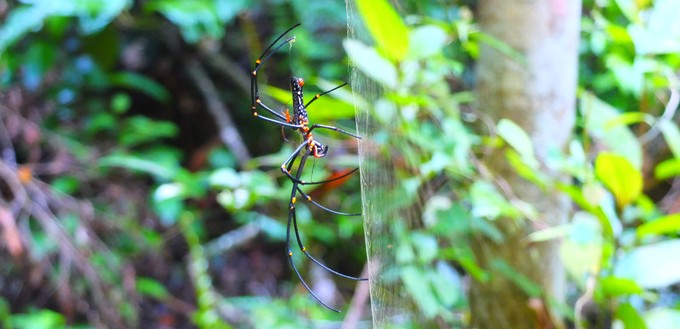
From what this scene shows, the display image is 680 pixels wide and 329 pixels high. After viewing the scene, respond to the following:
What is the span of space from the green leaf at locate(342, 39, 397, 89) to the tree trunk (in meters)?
0.22

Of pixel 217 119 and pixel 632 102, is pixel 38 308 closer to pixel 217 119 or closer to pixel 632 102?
pixel 217 119

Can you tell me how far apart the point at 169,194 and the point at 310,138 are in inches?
24.0

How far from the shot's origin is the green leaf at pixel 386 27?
714 millimetres

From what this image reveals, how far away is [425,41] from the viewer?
31.2 inches

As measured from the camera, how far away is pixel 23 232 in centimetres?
156

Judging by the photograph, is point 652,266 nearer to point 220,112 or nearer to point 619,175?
point 619,175

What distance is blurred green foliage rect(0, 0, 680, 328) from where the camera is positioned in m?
0.77

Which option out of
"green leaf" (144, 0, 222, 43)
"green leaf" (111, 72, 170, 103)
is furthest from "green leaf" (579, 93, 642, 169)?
"green leaf" (111, 72, 170, 103)

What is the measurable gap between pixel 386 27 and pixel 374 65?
0.05 m

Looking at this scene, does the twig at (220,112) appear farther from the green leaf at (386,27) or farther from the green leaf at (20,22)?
the green leaf at (386,27)

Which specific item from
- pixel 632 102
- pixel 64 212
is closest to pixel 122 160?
pixel 64 212

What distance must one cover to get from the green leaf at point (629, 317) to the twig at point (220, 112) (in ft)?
4.02

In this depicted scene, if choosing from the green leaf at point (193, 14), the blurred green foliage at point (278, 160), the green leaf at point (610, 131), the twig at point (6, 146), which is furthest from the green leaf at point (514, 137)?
the twig at point (6, 146)

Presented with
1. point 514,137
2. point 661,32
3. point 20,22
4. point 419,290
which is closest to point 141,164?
point 20,22
